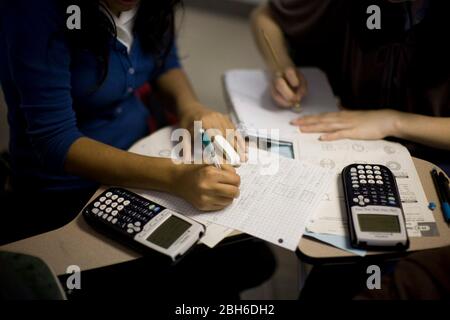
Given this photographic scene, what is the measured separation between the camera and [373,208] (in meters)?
0.73

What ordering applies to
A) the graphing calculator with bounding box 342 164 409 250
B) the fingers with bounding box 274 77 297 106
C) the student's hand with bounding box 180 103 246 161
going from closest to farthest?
the graphing calculator with bounding box 342 164 409 250, the student's hand with bounding box 180 103 246 161, the fingers with bounding box 274 77 297 106

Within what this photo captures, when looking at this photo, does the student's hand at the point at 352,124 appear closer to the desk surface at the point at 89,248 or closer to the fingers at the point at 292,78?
the fingers at the point at 292,78

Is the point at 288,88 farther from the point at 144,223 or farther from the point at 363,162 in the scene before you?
the point at 144,223

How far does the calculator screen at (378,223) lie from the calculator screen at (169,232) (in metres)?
0.31

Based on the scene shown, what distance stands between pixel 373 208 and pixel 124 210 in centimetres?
46

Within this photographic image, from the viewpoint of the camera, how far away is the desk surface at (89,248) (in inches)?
27.3

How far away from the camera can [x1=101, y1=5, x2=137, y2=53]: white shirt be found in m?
0.92

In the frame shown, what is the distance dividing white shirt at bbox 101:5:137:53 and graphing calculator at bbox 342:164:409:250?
1.90 feet

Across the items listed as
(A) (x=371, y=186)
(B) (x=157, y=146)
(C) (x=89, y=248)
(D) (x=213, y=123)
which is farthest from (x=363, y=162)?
(C) (x=89, y=248)

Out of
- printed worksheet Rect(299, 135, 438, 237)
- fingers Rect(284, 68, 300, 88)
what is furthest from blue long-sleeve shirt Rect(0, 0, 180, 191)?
printed worksheet Rect(299, 135, 438, 237)

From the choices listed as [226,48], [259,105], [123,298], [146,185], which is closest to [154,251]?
[146,185]

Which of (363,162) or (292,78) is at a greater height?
(292,78)

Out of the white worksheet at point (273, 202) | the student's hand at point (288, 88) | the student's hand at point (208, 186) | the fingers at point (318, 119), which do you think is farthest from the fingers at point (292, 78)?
the student's hand at point (208, 186)

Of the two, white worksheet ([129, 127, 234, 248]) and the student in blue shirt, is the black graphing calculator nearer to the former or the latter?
the student in blue shirt
